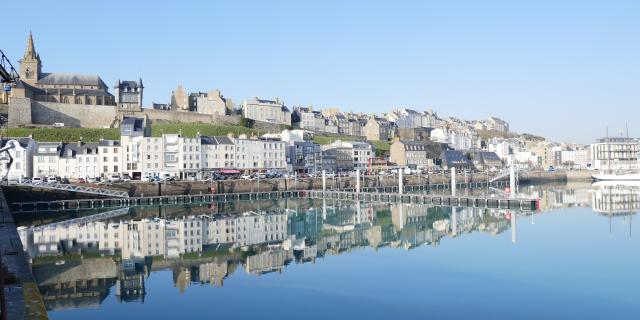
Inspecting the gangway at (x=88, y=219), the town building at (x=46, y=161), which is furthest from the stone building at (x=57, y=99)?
the gangway at (x=88, y=219)

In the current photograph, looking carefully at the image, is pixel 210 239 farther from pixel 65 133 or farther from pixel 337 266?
pixel 65 133

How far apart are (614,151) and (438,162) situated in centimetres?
3194

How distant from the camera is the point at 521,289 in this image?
1708 cm

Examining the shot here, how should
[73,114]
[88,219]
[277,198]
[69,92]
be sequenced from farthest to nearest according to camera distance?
[69,92] < [73,114] < [277,198] < [88,219]

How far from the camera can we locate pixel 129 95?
7462 centimetres

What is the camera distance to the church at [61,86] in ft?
234

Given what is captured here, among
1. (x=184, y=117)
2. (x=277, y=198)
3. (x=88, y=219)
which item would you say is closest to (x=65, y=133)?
(x=184, y=117)

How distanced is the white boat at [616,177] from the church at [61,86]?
63.6 metres

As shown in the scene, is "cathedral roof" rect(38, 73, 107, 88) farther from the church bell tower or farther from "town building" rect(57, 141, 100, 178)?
"town building" rect(57, 141, 100, 178)

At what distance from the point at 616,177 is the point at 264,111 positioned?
48254 mm

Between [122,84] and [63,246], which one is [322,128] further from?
[63,246]

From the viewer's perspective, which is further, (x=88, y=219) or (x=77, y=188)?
(x=77, y=188)

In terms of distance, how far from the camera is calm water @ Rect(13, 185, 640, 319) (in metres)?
15.4

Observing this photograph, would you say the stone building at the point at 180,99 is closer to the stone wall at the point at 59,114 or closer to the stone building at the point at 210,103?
the stone building at the point at 210,103
